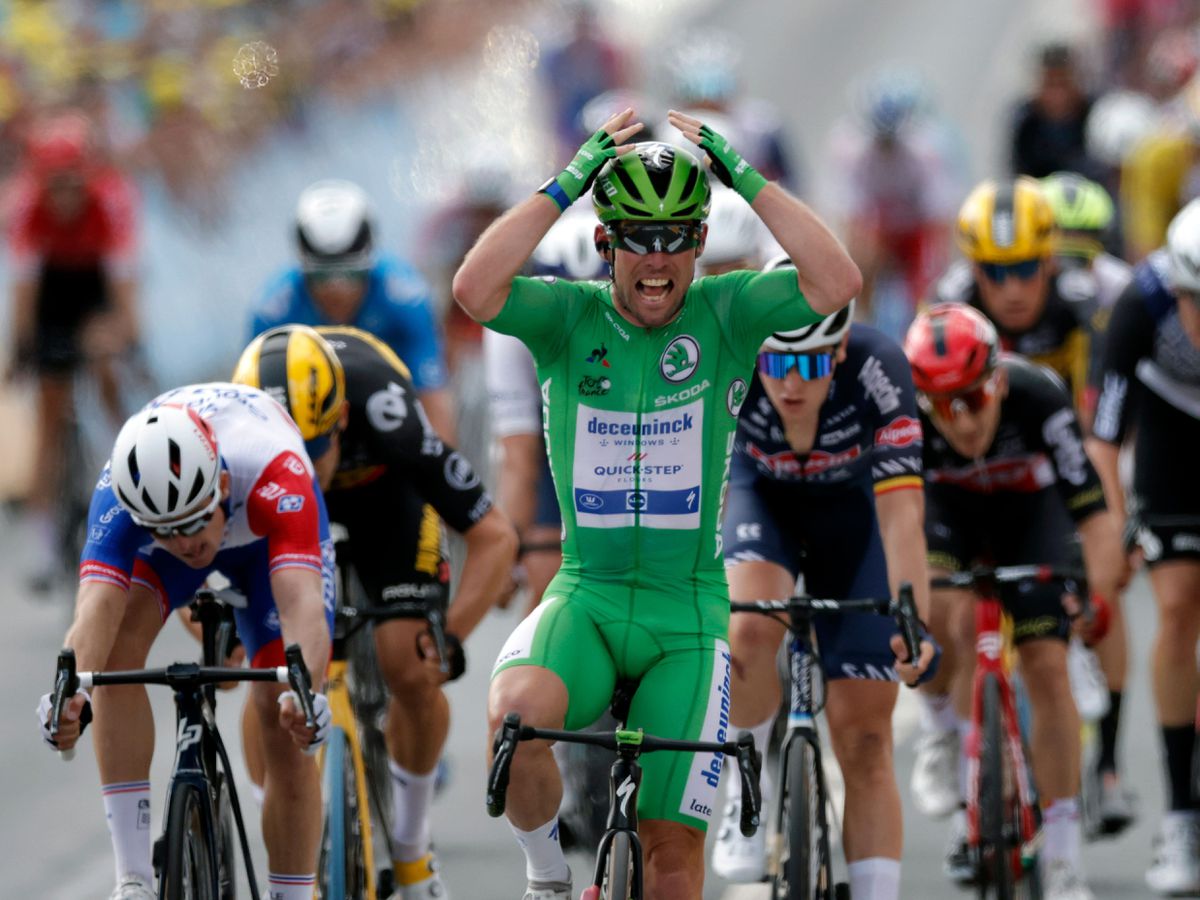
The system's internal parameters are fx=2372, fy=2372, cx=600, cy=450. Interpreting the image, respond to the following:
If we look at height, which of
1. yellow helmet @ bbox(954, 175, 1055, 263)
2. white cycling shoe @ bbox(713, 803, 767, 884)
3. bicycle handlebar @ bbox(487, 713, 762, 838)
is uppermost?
yellow helmet @ bbox(954, 175, 1055, 263)

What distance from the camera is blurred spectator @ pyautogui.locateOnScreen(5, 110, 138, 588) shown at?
43.6ft

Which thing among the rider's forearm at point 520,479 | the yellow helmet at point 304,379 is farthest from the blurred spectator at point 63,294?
the yellow helmet at point 304,379

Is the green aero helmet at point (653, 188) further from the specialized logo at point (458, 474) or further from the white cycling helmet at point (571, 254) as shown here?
the white cycling helmet at point (571, 254)

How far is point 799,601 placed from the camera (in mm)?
6793

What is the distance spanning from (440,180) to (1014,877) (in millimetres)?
13686

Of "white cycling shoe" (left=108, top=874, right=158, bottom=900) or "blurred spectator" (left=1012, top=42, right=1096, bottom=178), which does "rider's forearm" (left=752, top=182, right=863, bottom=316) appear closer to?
"white cycling shoe" (left=108, top=874, right=158, bottom=900)

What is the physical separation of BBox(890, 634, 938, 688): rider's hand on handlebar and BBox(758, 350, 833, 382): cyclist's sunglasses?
0.87 meters

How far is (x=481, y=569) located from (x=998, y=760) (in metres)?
1.72

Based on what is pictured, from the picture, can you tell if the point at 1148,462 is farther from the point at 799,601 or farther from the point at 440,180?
the point at 440,180

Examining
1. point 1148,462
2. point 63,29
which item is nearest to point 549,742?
point 1148,462

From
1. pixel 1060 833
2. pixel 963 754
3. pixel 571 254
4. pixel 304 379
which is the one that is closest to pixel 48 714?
pixel 304 379

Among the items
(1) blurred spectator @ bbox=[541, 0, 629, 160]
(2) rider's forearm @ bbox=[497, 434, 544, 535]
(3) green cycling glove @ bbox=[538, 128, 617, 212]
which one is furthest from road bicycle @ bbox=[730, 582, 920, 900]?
(1) blurred spectator @ bbox=[541, 0, 629, 160]

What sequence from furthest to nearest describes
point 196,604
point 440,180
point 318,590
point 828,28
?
point 828,28 < point 440,180 < point 196,604 < point 318,590

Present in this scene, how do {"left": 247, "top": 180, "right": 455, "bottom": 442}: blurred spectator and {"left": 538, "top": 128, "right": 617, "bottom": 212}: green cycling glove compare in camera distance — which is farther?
{"left": 247, "top": 180, "right": 455, "bottom": 442}: blurred spectator
